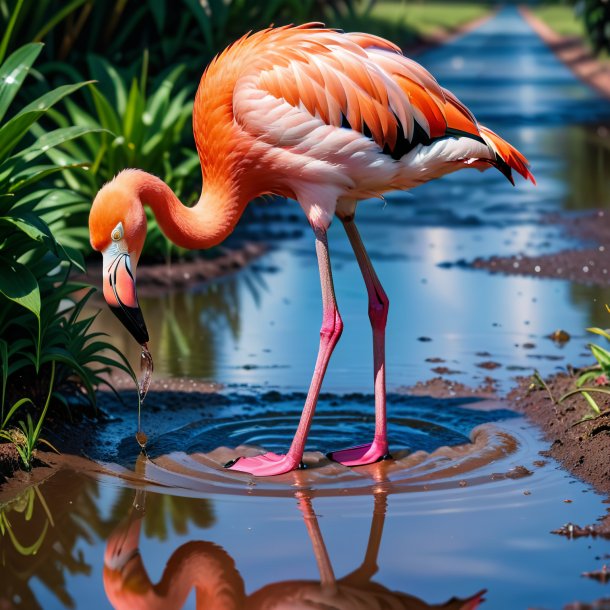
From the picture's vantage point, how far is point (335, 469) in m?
5.34

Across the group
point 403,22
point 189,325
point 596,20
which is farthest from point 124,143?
point 403,22

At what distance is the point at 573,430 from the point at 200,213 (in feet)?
6.28

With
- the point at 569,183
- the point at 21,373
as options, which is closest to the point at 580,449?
the point at 21,373

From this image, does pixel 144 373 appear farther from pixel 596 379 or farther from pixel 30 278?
pixel 596 379

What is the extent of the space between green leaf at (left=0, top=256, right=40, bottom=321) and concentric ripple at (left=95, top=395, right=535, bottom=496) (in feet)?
2.79

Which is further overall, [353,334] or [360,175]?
[353,334]

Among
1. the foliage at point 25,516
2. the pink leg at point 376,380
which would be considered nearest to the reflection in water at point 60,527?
the foliage at point 25,516

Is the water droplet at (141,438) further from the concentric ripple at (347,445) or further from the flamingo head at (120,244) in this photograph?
the flamingo head at (120,244)

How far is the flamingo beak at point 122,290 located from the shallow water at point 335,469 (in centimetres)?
67

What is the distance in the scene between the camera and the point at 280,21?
1288cm

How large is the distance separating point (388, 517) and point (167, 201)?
1.61m

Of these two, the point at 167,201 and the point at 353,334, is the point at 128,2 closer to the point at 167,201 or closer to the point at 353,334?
the point at 353,334

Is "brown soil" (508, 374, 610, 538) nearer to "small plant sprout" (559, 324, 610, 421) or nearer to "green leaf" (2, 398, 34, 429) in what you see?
"small plant sprout" (559, 324, 610, 421)

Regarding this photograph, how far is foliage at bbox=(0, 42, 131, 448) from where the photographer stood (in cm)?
526
